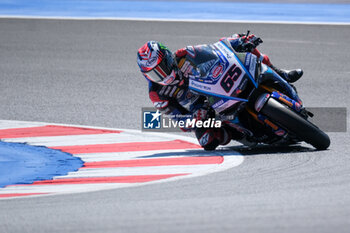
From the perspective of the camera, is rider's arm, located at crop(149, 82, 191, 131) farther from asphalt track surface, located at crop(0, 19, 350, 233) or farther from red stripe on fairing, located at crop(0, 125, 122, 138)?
red stripe on fairing, located at crop(0, 125, 122, 138)

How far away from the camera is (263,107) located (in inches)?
276

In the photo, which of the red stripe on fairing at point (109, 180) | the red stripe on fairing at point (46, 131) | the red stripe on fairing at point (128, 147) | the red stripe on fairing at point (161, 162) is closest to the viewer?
the red stripe on fairing at point (109, 180)

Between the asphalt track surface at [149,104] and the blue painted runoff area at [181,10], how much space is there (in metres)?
1.74

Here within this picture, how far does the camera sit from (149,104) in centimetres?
1045

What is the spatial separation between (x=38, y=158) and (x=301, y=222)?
3602 millimetres

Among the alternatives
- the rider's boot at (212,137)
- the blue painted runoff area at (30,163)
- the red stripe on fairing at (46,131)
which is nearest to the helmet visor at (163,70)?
the rider's boot at (212,137)

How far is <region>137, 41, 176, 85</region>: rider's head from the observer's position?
22.8 ft

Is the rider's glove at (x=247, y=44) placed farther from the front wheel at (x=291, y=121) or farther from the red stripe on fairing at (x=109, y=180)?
the red stripe on fairing at (x=109, y=180)

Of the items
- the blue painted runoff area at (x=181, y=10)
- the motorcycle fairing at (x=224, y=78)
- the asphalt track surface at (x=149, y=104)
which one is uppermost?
the motorcycle fairing at (x=224, y=78)

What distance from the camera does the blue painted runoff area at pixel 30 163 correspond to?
21.4ft

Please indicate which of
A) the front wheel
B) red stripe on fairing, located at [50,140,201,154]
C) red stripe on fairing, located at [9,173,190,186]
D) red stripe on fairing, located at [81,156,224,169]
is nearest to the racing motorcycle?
the front wheel

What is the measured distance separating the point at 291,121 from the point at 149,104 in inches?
151

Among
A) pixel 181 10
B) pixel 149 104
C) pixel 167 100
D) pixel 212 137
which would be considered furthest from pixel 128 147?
pixel 181 10

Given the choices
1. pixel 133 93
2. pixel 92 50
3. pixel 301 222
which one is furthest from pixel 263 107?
pixel 92 50
